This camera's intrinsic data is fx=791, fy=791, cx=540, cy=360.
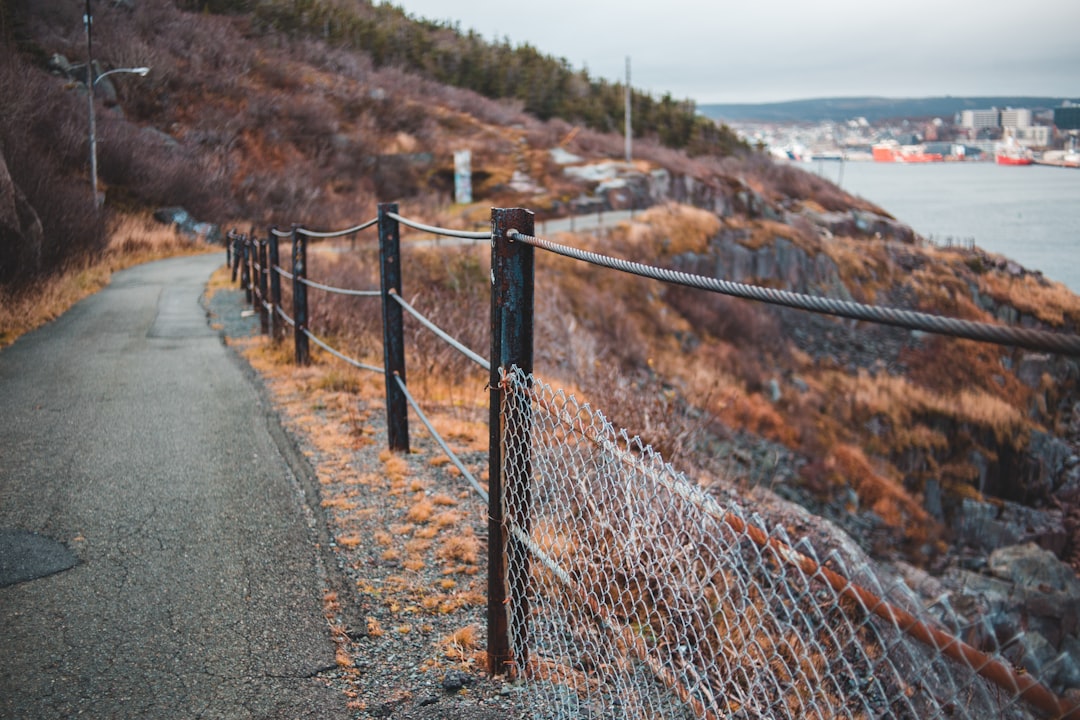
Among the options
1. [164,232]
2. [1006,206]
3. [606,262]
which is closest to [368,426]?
[606,262]

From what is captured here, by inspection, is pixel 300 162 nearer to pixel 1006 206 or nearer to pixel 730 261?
pixel 730 261

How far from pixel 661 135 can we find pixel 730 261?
89.6 ft

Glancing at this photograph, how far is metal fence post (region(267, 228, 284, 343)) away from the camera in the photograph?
8.64m

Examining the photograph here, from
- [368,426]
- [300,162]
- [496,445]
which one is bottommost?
[368,426]

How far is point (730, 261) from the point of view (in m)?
28.2

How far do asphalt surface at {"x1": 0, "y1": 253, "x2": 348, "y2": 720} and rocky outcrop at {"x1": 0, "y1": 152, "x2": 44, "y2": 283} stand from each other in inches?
135

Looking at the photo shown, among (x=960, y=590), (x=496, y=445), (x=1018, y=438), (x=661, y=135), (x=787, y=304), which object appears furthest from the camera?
(x=661, y=135)

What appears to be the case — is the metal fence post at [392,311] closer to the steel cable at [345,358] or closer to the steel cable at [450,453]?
the steel cable at [450,453]

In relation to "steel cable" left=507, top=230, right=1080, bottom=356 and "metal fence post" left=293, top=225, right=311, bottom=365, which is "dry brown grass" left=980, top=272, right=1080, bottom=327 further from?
"steel cable" left=507, top=230, right=1080, bottom=356

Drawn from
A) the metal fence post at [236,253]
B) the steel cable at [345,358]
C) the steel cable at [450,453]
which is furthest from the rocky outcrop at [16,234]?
the steel cable at [450,453]

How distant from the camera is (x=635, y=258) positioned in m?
24.0

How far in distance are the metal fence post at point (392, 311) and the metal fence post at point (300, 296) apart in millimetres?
2169

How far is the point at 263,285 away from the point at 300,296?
262cm

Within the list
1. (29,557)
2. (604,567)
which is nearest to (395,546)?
(604,567)
